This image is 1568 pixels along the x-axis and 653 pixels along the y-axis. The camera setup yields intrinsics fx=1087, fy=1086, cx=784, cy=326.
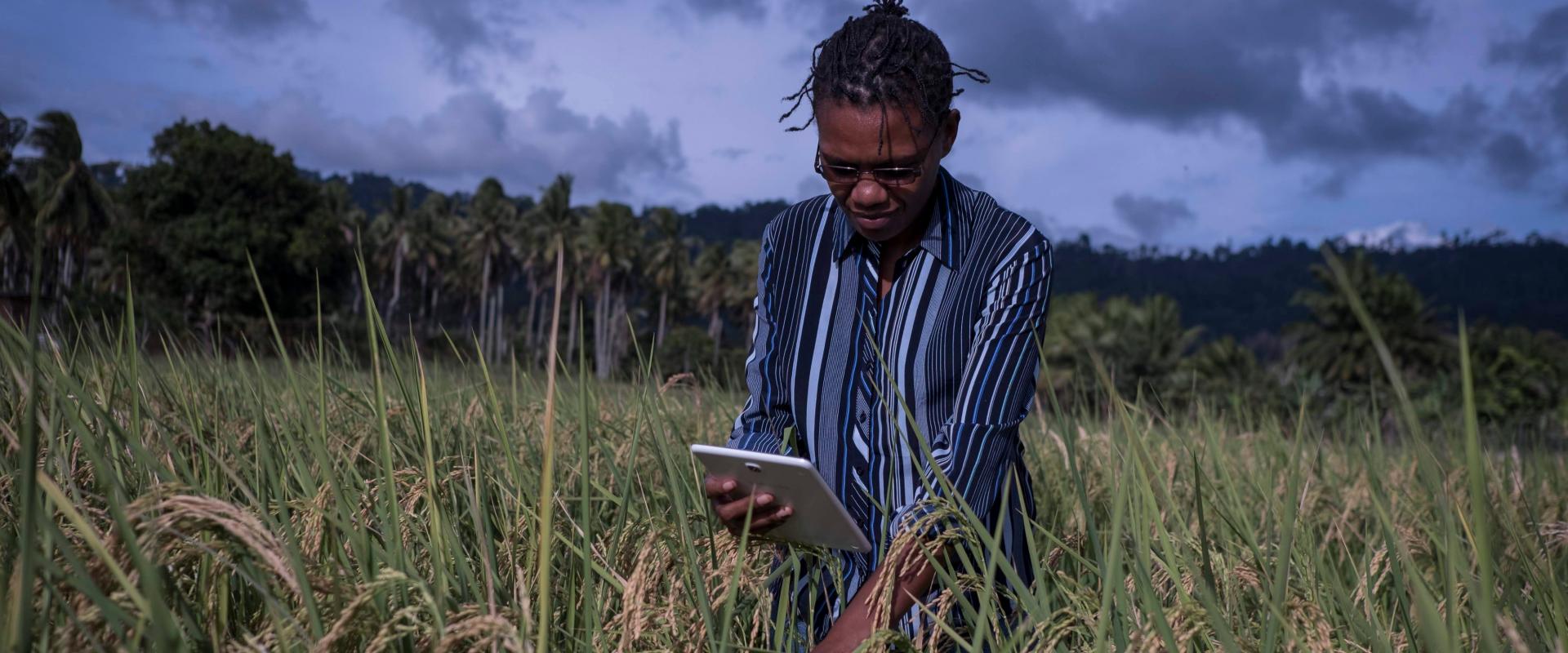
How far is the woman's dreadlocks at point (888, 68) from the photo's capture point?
164 centimetres

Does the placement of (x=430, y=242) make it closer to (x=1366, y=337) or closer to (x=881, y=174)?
(x=1366, y=337)

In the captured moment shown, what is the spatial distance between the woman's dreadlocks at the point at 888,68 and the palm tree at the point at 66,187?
3765 centimetres

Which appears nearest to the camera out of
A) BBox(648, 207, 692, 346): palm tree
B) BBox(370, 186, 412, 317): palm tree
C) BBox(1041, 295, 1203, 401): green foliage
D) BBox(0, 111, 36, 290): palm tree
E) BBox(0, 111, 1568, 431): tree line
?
BBox(0, 111, 36, 290): palm tree

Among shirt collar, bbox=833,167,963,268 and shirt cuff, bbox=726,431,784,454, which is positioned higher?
shirt collar, bbox=833,167,963,268

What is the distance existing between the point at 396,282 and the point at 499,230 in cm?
867

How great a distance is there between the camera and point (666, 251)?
80.1 meters

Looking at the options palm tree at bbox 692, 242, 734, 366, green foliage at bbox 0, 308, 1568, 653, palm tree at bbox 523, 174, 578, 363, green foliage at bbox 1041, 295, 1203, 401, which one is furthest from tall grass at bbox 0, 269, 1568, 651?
palm tree at bbox 692, 242, 734, 366

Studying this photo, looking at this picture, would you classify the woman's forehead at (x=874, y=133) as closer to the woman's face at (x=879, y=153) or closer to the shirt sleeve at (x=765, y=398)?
the woman's face at (x=879, y=153)

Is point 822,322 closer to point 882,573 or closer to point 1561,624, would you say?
point 882,573

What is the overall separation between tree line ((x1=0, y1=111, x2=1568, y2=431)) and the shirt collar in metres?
0.38

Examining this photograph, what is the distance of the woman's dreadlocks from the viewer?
64.4 inches

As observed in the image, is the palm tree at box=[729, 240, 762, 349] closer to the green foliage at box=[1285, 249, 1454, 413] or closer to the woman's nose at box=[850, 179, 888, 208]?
the green foliage at box=[1285, 249, 1454, 413]

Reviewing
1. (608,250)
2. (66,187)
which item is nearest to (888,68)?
(66,187)

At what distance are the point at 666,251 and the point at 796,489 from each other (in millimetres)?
79201
